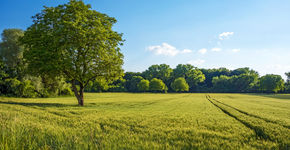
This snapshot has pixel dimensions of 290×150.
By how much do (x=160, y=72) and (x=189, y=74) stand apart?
101ft

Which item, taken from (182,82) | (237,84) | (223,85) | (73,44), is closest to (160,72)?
(182,82)

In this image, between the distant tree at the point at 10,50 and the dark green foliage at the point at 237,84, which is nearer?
the distant tree at the point at 10,50

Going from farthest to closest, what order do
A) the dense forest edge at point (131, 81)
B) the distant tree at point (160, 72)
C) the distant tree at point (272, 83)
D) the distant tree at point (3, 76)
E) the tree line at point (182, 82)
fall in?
the distant tree at point (160, 72) < the tree line at point (182, 82) < the distant tree at point (272, 83) < the dense forest edge at point (131, 81) < the distant tree at point (3, 76)

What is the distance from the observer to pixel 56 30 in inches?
746

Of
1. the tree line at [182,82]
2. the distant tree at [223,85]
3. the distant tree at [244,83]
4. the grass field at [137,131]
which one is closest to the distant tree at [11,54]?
the grass field at [137,131]

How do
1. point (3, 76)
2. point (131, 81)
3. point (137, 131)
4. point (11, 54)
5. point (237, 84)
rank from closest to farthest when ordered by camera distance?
point (137, 131) < point (3, 76) < point (11, 54) < point (237, 84) < point (131, 81)

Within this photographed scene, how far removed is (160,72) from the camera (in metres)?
139

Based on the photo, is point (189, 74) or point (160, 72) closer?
point (160, 72)

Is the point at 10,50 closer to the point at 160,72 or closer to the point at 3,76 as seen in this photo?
the point at 3,76

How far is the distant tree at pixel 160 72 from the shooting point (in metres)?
138

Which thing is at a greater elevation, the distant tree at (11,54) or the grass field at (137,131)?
the distant tree at (11,54)

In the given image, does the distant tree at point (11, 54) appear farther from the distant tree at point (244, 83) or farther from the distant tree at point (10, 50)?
the distant tree at point (244, 83)

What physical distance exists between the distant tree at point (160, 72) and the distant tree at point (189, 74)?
9377 mm

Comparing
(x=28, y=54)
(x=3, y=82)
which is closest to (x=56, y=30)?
(x=28, y=54)
